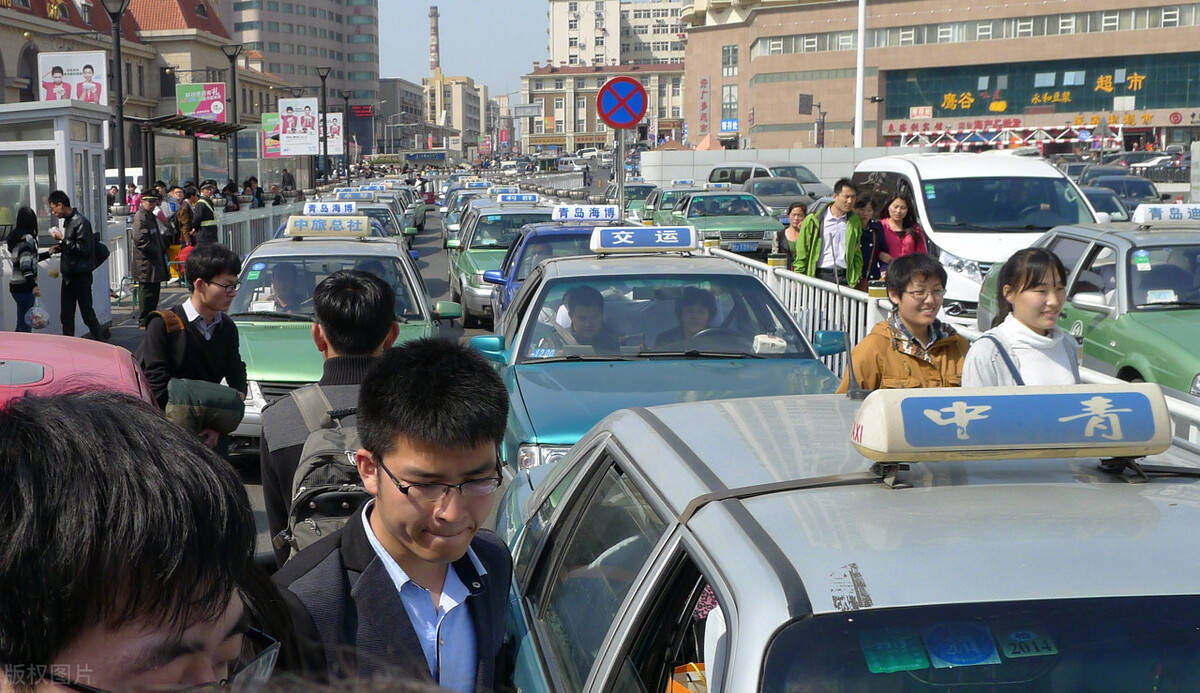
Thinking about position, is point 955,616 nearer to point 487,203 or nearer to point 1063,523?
point 1063,523

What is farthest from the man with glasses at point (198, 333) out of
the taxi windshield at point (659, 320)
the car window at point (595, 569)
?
the car window at point (595, 569)

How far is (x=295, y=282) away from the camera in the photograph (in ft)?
32.7

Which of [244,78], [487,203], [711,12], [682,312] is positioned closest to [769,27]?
[711,12]

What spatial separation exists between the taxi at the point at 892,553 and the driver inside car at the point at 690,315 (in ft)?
13.3

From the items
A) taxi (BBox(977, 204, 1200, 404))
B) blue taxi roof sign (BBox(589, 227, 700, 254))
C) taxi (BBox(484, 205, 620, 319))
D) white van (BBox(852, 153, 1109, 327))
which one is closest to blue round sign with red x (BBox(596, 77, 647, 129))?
taxi (BBox(484, 205, 620, 319))

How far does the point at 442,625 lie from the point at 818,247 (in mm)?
9883

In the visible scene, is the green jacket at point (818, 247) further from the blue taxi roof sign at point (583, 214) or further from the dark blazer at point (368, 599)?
the dark blazer at point (368, 599)

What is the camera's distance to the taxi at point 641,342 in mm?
6340

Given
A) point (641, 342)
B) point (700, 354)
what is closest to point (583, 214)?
point (641, 342)

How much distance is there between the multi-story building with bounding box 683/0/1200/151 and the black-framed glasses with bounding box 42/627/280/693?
81.2 meters

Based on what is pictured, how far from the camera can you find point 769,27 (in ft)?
301

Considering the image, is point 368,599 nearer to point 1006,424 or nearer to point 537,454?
point 1006,424

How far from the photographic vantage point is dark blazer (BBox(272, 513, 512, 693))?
236 cm

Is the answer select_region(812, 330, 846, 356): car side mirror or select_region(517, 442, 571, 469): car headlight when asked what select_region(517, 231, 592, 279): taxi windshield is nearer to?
select_region(812, 330, 846, 356): car side mirror
